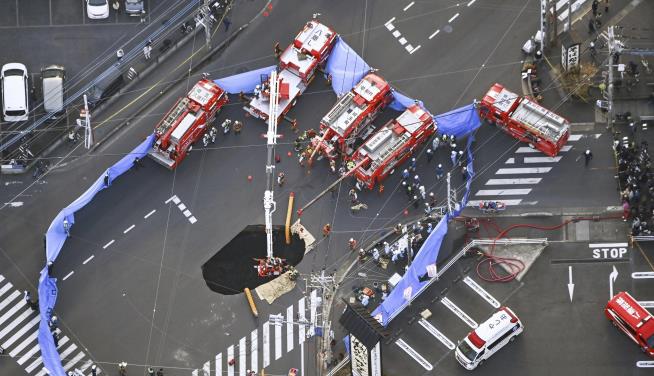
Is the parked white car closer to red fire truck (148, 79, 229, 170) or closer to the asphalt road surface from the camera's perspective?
the asphalt road surface

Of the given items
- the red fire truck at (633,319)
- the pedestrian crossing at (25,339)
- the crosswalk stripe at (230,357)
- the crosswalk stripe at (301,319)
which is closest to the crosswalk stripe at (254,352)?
the crosswalk stripe at (230,357)

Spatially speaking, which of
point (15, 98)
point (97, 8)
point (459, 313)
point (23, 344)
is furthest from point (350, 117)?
point (23, 344)

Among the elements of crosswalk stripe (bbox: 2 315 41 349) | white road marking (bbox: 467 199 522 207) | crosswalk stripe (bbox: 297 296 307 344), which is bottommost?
crosswalk stripe (bbox: 2 315 41 349)

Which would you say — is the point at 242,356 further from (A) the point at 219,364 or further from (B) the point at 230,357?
(A) the point at 219,364

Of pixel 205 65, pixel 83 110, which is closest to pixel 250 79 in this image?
pixel 205 65

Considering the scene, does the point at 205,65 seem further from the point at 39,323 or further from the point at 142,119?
the point at 39,323

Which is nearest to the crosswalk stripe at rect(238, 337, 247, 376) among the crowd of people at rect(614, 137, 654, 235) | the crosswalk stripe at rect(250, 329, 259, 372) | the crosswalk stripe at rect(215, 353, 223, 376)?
the crosswalk stripe at rect(250, 329, 259, 372)

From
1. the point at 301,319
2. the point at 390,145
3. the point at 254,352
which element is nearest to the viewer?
the point at 254,352
